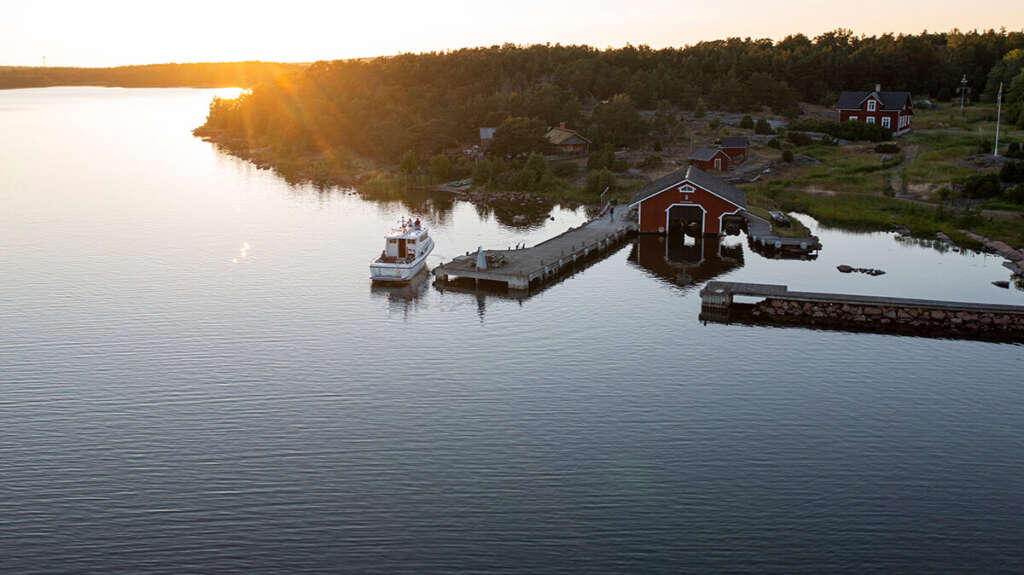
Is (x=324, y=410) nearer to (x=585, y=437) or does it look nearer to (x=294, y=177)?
(x=585, y=437)

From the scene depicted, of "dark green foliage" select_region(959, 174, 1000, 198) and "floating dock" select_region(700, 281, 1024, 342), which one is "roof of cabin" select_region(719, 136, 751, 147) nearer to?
"dark green foliage" select_region(959, 174, 1000, 198)

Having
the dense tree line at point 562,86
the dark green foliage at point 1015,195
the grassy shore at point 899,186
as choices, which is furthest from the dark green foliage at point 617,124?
the dark green foliage at point 1015,195

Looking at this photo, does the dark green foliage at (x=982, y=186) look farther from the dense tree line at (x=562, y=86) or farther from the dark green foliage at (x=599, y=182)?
the dense tree line at (x=562, y=86)

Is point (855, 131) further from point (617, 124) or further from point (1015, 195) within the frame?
point (1015, 195)

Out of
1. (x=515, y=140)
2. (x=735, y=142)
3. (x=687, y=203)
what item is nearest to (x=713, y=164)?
(x=735, y=142)

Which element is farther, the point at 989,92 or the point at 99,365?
the point at 989,92

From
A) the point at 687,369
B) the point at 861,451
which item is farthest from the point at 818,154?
the point at 861,451

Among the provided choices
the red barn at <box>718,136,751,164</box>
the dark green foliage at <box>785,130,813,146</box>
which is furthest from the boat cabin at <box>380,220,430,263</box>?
the dark green foliage at <box>785,130,813,146</box>
